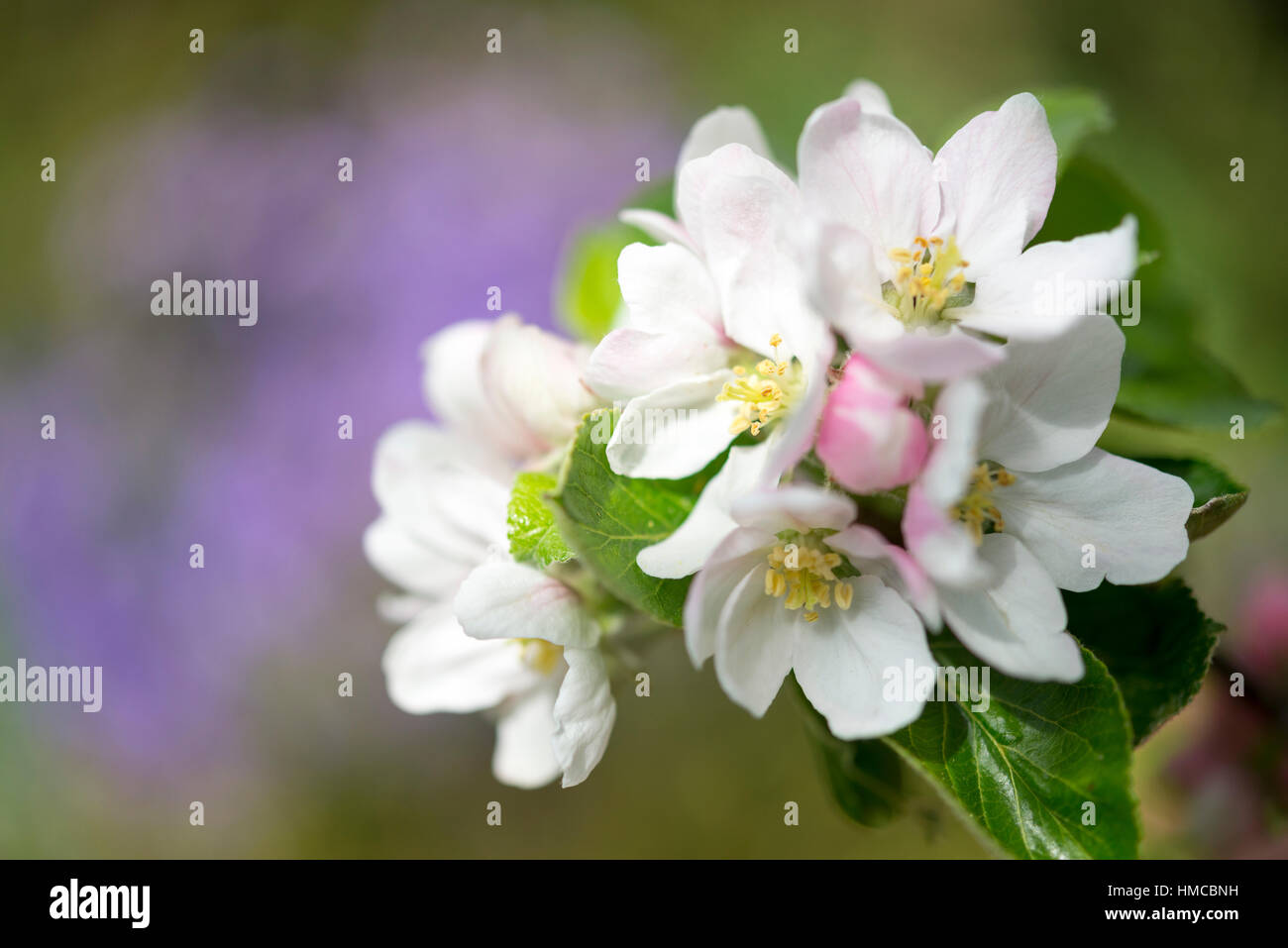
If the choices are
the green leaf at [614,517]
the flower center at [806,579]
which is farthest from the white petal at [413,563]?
the flower center at [806,579]

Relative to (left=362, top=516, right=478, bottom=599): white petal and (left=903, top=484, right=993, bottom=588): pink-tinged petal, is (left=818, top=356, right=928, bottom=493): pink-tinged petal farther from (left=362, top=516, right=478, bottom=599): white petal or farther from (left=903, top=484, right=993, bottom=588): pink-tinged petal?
(left=362, top=516, right=478, bottom=599): white petal

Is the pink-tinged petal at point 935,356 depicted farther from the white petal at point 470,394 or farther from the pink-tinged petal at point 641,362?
the white petal at point 470,394

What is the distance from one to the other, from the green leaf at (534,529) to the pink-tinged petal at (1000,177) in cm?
36

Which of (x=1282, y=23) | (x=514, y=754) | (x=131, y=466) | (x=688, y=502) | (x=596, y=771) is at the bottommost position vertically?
(x=596, y=771)

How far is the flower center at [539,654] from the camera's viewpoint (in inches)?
36.3

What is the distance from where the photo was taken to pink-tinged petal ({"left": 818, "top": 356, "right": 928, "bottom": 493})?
0.58m

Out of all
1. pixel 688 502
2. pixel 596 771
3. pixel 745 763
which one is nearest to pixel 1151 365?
pixel 688 502

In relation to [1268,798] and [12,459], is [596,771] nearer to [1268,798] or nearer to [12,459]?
[1268,798]

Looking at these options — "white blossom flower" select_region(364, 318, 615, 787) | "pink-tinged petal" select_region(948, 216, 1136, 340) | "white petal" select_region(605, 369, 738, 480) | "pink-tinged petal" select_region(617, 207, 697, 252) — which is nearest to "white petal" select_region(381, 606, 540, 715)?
"white blossom flower" select_region(364, 318, 615, 787)

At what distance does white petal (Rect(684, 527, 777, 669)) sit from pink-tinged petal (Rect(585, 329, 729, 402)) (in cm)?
15

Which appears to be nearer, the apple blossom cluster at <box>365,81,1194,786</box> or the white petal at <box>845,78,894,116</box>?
the apple blossom cluster at <box>365,81,1194,786</box>

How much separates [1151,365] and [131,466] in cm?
280

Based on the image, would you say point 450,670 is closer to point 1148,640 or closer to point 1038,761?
point 1038,761
